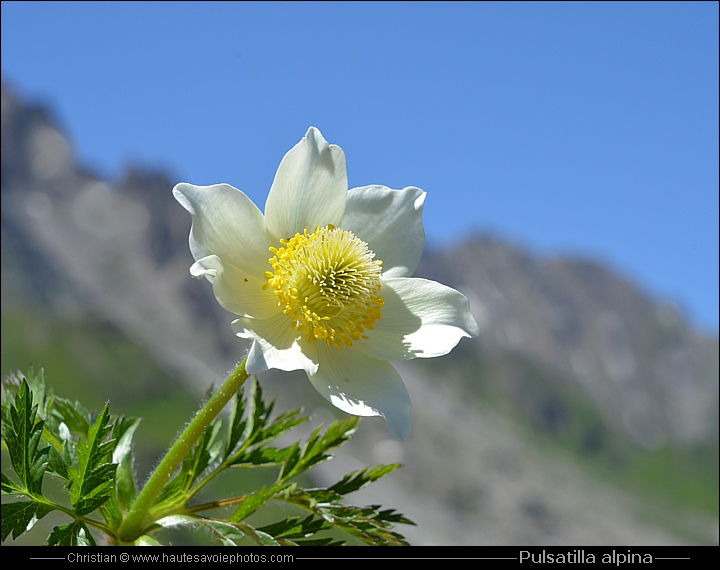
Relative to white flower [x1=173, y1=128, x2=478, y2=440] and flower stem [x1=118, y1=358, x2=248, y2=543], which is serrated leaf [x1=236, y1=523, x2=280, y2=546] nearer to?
flower stem [x1=118, y1=358, x2=248, y2=543]

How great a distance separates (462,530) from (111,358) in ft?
227

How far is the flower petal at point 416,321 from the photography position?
1.78 m

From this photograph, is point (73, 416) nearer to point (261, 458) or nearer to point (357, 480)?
point (261, 458)

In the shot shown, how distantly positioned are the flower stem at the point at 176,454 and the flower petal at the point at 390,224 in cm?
58

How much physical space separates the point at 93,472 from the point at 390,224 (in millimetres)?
996

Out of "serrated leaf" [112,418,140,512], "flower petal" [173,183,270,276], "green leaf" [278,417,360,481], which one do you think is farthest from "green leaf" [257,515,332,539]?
"flower petal" [173,183,270,276]

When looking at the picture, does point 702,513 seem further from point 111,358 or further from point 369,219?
point 369,219

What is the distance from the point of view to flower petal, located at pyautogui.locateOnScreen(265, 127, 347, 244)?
1.86 metres

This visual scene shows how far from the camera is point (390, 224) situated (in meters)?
1.95

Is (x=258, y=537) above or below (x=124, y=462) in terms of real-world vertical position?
below

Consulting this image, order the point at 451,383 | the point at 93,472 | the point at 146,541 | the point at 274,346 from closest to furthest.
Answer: the point at 93,472 → the point at 146,541 → the point at 274,346 → the point at 451,383

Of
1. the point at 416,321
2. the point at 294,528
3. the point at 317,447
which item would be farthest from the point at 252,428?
the point at 416,321

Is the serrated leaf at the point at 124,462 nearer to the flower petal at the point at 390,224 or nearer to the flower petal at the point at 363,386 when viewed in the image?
the flower petal at the point at 363,386

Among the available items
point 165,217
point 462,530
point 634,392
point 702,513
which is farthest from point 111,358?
point 634,392
